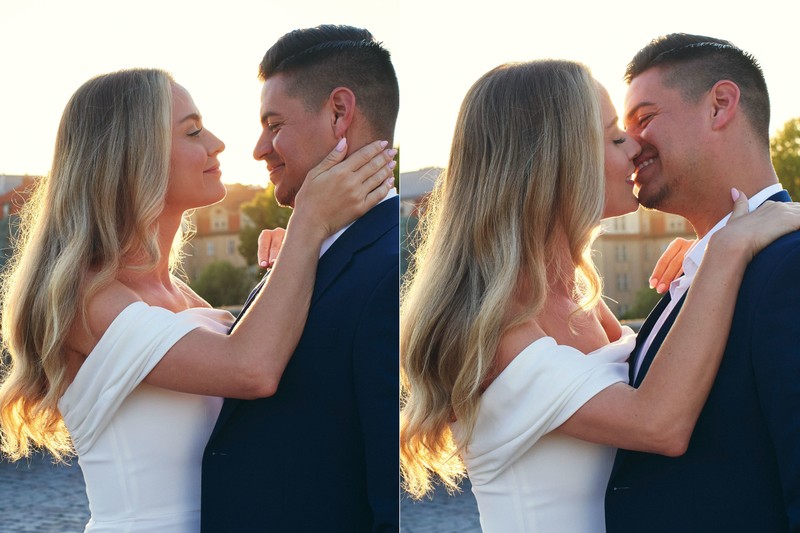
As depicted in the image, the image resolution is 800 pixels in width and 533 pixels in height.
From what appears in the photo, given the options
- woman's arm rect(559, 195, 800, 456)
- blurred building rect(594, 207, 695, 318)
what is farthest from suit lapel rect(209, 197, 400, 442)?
blurred building rect(594, 207, 695, 318)

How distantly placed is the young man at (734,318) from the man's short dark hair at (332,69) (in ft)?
2.50

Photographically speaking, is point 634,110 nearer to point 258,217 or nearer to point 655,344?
point 655,344

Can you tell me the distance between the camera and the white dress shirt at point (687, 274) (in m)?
2.23

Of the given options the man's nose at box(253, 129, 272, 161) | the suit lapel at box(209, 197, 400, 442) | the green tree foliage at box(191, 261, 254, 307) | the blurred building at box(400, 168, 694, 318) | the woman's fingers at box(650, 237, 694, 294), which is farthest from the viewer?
the blurred building at box(400, 168, 694, 318)

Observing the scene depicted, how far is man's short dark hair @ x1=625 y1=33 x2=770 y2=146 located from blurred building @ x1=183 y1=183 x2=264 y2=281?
1.58 meters

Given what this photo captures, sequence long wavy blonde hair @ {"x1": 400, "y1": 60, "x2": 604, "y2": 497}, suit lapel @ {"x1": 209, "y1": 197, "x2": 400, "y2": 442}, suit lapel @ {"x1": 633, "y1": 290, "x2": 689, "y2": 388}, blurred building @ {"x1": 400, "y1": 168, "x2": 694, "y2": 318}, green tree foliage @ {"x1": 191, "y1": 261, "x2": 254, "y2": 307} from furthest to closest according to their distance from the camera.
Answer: blurred building @ {"x1": 400, "y1": 168, "x2": 694, "y2": 318}
green tree foliage @ {"x1": 191, "y1": 261, "x2": 254, "y2": 307}
suit lapel @ {"x1": 209, "y1": 197, "x2": 400, "y2": 442}
long wavy blonde hair @ {"x1": 400, "y1": 60, "x2": 604, "y2": 497}
suit lapel @ {"x1": 633, "y1": 290, "x2": 689, "y2": 388}

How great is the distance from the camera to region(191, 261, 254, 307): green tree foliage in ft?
11.8

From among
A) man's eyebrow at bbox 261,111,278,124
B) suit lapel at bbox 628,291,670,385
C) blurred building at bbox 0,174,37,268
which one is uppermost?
man's eyebrow at bbox 261,111,278,124

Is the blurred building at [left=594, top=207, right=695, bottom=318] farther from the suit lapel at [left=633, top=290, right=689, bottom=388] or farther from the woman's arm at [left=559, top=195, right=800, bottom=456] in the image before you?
the woman's arm at [left=559, top=195, right=800, bottom=456]

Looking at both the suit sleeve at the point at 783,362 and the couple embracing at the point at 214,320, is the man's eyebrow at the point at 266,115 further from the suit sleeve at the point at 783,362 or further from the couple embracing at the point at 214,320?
the suit sleeve at the point at 783,362

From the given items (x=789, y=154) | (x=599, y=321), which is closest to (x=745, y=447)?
(x=599, y=321)

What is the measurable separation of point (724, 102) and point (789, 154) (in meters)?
10.3

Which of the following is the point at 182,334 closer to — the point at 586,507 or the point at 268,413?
the point at 268,413

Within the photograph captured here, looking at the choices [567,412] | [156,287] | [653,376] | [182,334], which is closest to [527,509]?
[567,412]
